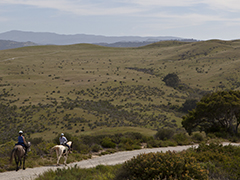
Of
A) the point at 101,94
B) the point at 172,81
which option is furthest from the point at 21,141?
the point at 172,81

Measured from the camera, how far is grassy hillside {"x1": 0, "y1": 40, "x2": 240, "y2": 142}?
43906 millimetres

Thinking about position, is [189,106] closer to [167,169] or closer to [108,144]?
[108,144]

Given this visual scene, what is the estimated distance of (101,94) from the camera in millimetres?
69125

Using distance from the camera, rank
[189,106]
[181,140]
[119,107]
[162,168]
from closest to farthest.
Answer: [162,168]
[181,140]
[119,107]
[189,106]

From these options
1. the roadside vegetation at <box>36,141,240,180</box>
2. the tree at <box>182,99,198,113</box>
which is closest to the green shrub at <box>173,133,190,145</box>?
the roadside vegetation at <box>36,141,240,180</box>

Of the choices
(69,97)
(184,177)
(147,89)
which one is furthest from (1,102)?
(184,177)

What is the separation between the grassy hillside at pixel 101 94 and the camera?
43906 millimetres

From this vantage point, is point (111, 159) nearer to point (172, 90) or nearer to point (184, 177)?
point (184, 177)

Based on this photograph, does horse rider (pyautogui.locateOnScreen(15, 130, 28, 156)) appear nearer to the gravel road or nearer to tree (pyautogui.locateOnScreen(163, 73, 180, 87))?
the gravel road

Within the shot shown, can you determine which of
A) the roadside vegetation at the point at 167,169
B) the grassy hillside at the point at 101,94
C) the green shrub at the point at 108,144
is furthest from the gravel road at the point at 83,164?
the grassy hillside at the point at 101,94

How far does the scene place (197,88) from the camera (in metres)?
83.4

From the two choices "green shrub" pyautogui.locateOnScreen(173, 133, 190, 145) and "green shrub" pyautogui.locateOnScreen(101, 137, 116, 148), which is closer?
"green shrub" pyautogui.locateOnScreen(101, 137, 116, 148)

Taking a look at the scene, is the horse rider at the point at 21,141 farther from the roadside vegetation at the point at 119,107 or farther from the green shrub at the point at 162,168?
the green shrub at the point at 162,168

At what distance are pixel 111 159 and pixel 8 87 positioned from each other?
67.0 meters
